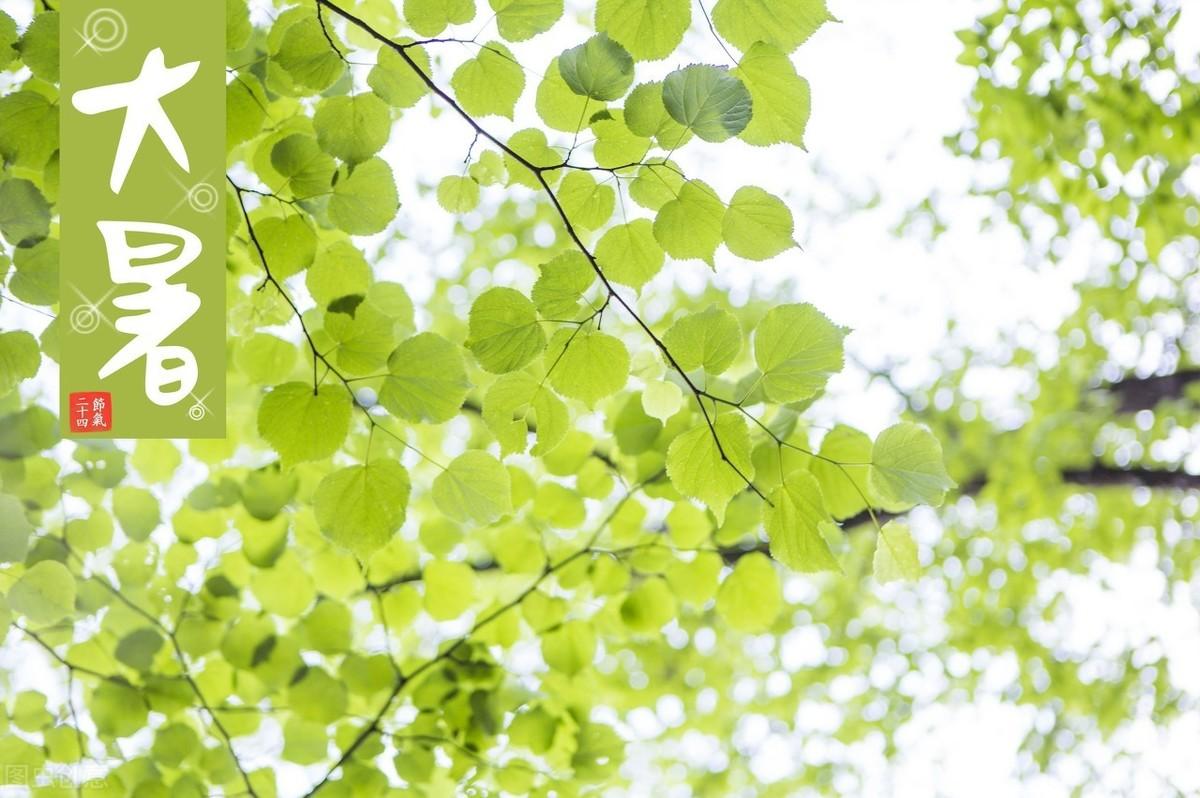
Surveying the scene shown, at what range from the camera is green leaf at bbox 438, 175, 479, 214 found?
0.72m

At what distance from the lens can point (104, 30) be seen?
0.74 m

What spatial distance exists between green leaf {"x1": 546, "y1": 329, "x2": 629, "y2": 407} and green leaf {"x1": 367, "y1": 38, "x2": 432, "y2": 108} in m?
0.24

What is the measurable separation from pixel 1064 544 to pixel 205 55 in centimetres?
266

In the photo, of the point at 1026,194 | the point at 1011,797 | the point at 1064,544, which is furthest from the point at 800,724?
the point at 1026,194

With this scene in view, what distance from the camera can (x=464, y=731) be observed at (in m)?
1.04

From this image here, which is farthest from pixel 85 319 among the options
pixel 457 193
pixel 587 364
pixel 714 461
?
pixel 714 461

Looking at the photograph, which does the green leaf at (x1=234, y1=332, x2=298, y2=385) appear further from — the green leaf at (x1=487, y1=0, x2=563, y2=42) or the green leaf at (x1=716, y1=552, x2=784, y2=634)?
the green leaf at (x1=716, y1=552, x2=784, y2=634)

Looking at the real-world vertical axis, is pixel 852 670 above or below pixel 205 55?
below

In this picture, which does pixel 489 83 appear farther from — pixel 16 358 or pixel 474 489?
pixel 16 358

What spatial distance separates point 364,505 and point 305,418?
90 mm

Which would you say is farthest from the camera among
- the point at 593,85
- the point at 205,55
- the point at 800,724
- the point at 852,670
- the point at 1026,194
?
the point at 800,724

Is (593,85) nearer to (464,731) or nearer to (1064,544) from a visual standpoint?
(464,731)

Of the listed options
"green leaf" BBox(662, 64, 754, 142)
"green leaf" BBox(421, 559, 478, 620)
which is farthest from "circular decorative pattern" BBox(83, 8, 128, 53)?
"green leaf" BBox(421, 559, 478, 620)

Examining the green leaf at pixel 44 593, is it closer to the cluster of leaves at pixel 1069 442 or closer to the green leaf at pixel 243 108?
the green leaf at pixel 243 108
